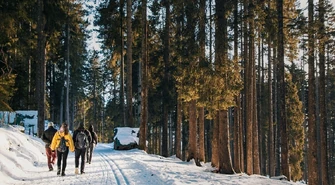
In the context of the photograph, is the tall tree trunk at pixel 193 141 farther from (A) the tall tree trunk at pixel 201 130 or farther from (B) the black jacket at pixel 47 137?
(B) the black jacket at pixel 47 137

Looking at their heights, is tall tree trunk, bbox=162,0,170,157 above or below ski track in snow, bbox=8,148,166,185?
above

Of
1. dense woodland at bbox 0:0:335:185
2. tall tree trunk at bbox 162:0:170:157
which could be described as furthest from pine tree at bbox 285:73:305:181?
tall tree trunk at bbox 162:0:170:157

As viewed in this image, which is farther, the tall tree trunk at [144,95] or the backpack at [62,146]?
the tall tree trunk at [144,95]

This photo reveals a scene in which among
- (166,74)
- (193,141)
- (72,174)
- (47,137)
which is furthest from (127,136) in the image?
(72,174)

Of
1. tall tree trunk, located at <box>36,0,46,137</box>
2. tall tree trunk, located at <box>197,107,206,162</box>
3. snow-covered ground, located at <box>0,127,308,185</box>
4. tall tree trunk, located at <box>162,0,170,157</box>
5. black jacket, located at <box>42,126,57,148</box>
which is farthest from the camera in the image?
tall tree trunk, located at <box>162,0,170,157</box>

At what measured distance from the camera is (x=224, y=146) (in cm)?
1443

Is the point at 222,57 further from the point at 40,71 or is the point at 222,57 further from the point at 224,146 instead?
the point at 40,71

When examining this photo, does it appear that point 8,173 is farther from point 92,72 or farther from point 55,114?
point 92,72

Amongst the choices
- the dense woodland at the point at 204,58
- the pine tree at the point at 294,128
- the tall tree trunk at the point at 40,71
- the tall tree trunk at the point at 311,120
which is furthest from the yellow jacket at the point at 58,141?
the pine tree at the point at 294,128

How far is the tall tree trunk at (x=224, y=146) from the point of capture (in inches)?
565

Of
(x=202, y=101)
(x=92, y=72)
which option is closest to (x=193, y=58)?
(x=202, y=101)

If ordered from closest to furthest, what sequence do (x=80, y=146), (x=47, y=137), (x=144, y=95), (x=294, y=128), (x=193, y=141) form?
1. (x=80, y=146)
2. (x=47, y=137)
3. (x=193, y=141)
4. (x=144, y=95)
5. (x=294, y=128)

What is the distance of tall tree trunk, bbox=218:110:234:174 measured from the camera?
14.3 metres

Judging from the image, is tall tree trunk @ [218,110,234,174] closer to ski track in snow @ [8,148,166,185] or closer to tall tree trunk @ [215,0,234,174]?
tall tree trunk @ [215,0,234,174]
